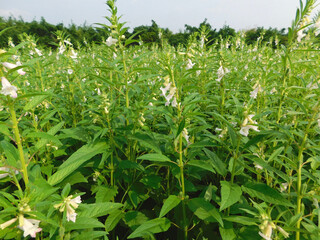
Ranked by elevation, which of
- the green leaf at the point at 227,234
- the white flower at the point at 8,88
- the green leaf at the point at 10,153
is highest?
the white flower at the point at 8,88

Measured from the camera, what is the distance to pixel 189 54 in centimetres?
288

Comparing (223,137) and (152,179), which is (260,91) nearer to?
(223,137)

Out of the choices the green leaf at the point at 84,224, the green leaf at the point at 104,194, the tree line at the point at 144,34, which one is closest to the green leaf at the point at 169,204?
the green leaf at the point at 84,224

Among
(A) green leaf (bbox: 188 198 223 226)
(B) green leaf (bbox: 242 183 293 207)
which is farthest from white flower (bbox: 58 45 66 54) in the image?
(B) green leaf (bbox: 242 183 293 207)

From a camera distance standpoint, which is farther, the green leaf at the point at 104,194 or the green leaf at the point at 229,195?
the green leaf at the point at 104,194

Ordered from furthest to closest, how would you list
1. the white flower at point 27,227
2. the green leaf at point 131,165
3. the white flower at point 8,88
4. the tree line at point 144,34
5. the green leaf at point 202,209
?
the tree line at point 144,34 → the green leaf at point 131,165 → the green leaf at point 202,209 → the white flower at point 8,88 → the white flower at point 27,227

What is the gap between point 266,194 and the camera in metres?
1.67

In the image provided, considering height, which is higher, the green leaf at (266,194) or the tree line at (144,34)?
the tree line at (144,34)

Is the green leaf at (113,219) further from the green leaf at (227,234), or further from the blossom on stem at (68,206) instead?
the green leaf at (227,234)

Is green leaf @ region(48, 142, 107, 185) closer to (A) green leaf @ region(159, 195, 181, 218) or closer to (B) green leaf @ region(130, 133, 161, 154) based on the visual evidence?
(B) green leaf @ region(130, 133, 161, 154)

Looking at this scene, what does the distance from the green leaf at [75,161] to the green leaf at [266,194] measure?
5.05 feet

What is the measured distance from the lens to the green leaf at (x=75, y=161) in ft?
6.20

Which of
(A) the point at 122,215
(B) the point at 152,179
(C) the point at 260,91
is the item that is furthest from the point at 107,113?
(C) the point at 260,91

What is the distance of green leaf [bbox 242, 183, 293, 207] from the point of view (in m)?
1.59
